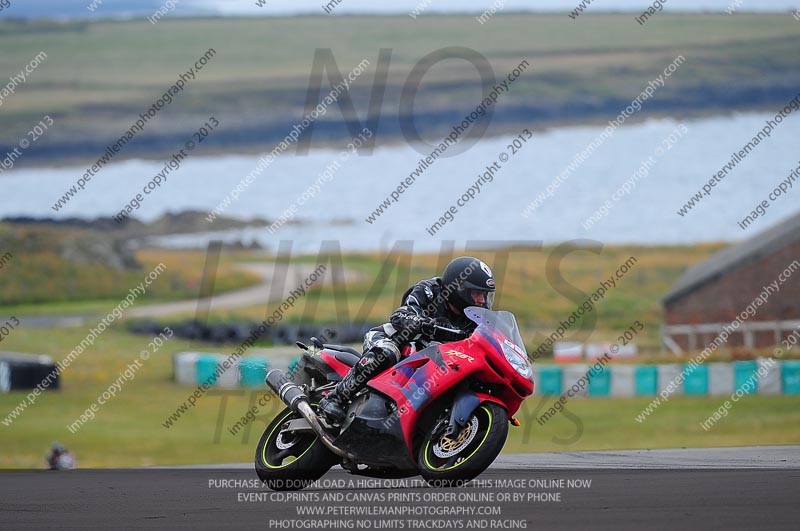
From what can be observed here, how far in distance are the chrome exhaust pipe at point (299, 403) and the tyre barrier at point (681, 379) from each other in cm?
1538

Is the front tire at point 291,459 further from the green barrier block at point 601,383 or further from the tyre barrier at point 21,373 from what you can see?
the tyre barrier at point 21,373

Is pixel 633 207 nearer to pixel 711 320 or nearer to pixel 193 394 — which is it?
pixel 711 320

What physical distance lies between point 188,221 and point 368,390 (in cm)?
4633

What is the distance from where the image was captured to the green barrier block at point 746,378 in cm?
2586

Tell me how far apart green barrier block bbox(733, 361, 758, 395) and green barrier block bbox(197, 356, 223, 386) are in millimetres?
10764

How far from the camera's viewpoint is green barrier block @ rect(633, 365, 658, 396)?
26.6m

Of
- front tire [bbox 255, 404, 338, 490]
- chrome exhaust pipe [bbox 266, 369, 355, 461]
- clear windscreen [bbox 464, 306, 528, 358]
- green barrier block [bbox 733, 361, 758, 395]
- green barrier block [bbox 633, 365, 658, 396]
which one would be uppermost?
clear windscreen [bbox 464, 306, 528, 358]

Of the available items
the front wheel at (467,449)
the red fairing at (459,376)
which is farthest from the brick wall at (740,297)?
the front wheel at (467,449)

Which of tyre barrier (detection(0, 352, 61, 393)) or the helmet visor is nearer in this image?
the helmet visor

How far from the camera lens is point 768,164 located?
53344 mm

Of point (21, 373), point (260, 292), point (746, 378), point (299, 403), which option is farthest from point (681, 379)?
point (260, 292)

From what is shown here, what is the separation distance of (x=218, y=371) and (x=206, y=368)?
864mm

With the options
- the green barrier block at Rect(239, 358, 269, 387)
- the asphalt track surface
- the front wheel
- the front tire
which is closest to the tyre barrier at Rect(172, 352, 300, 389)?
the green barrier block at Rect(239, 358, 269, 387)

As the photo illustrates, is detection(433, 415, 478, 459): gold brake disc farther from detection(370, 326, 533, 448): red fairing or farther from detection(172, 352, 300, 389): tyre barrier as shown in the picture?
detection(172, 352, 300, 389): tyre barrier
